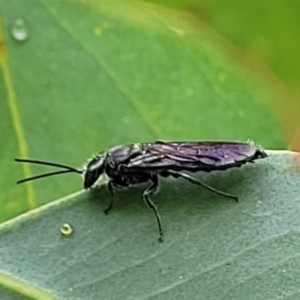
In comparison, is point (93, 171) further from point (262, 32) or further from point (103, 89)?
point (262, 32)

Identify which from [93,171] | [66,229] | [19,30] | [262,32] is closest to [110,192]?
[93,171]

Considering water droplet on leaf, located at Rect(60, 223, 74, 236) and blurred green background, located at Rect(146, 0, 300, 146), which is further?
blurred green background, located at Rect(146, 0, 300, 146)

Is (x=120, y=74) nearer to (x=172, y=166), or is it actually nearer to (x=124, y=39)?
(x=124, y=39)

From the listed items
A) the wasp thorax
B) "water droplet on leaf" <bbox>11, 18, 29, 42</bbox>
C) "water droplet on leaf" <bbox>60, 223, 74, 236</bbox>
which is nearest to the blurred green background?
"water droplet on leaf" <bbox>11, 18, 29, 42</bbox>

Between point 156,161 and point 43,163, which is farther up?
point 156,161

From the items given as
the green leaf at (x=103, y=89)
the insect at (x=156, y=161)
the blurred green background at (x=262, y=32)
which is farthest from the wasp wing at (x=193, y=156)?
the blurred green background at (x=262, y=32)

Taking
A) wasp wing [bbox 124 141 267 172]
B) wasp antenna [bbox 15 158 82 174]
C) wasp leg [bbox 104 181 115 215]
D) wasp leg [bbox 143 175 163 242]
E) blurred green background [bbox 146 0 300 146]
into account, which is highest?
blurred green background [bbox 146 0 300 146]

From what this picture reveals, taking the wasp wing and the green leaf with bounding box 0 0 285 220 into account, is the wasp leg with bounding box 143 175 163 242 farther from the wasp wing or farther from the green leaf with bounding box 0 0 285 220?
the green leaf with bounding box 0 0 285 220
